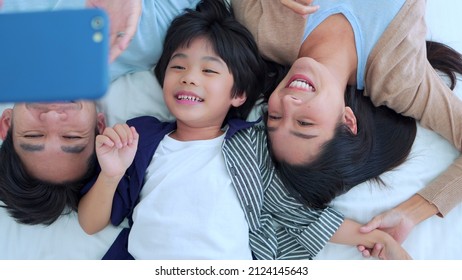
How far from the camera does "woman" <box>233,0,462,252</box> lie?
84 cm

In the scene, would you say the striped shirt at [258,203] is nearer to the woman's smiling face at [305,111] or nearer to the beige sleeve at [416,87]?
the woman's smiling face at [305,111]

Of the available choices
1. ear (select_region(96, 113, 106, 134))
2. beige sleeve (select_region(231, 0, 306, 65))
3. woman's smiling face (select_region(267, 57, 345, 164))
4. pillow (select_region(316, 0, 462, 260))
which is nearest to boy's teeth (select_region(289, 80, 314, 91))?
woman's smiling face (select_region(267, 57, 345, 164))

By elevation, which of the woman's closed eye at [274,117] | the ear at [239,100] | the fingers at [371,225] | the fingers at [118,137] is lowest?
the fingers at [371,225]

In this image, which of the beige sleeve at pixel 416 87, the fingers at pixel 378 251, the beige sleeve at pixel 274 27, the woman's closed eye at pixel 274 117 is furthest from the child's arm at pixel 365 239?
the beige sleeve at pixel 274 27

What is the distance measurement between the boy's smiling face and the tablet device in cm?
30

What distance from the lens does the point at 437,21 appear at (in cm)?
97

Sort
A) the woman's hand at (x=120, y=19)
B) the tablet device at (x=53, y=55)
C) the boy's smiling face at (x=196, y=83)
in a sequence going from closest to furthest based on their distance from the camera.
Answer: the tablet device at (x=53, y=55)
the woman's hand at (x=120, y=19)
the boy's smiling face at (x=196, y=83)

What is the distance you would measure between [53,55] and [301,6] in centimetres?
46

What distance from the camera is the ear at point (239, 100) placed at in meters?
0.87

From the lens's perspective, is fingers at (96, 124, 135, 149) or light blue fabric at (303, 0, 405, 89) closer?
fingers at (96, 124, 135, 149)

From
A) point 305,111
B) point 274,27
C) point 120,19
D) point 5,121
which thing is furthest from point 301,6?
point 5,121

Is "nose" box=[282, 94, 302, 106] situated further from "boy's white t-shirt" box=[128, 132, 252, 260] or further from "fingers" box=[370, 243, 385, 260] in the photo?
"fingers" box=[370, 243, 385, 260]

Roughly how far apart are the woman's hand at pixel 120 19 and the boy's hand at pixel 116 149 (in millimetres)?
120
